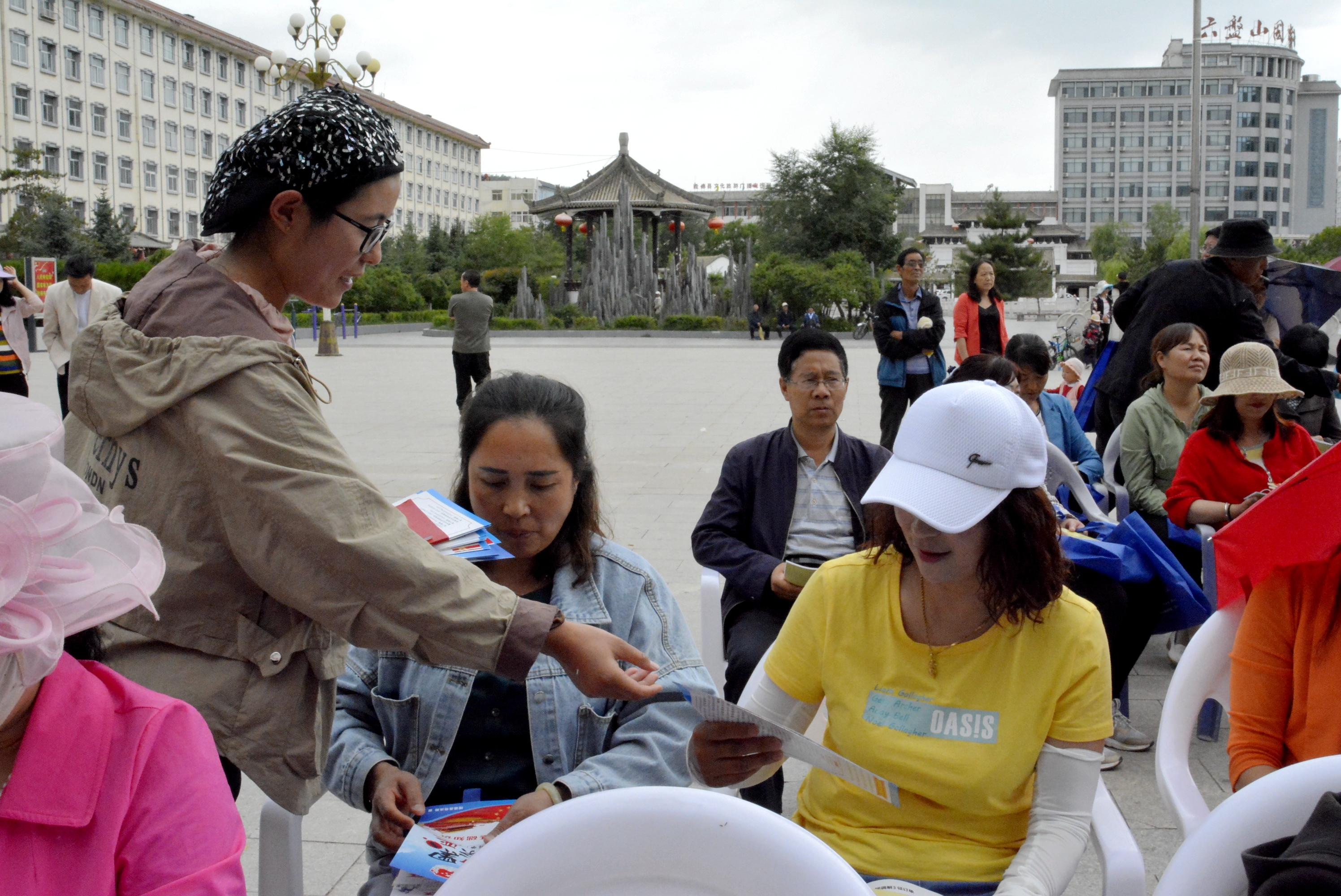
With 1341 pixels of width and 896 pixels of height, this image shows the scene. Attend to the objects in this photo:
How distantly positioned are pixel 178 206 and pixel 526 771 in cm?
7044

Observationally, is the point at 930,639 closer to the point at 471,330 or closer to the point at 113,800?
the point at 113,800

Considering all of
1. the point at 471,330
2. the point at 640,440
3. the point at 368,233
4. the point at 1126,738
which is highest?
the point at 471,330

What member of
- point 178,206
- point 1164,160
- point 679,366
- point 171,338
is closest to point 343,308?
point 679,366

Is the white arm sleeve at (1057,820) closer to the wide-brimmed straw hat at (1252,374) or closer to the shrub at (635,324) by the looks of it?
the wide-brimmed straw hat at (1252,374)

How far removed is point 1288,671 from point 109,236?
160 ft

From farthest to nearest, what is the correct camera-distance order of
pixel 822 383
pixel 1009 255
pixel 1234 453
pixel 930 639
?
pixel 1009 255 < pixel 1234 453 < pixel 822 383 < pixel 930 639

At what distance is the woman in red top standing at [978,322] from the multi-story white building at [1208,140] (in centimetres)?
11846

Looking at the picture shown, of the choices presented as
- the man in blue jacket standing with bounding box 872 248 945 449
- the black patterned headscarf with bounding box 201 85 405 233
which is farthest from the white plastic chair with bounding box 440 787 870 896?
the man in blue jacket standing with bounding box 872 248 945 449

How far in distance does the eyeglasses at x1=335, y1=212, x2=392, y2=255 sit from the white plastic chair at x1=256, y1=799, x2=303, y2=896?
3.11 ft

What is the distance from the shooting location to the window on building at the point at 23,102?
52.1 m

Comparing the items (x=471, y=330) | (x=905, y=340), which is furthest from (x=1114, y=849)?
(x=471, y=330)

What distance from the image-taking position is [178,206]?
214 feet

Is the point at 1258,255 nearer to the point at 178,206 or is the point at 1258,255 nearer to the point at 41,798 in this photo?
the point at 41,798

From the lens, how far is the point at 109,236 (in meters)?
44.5
